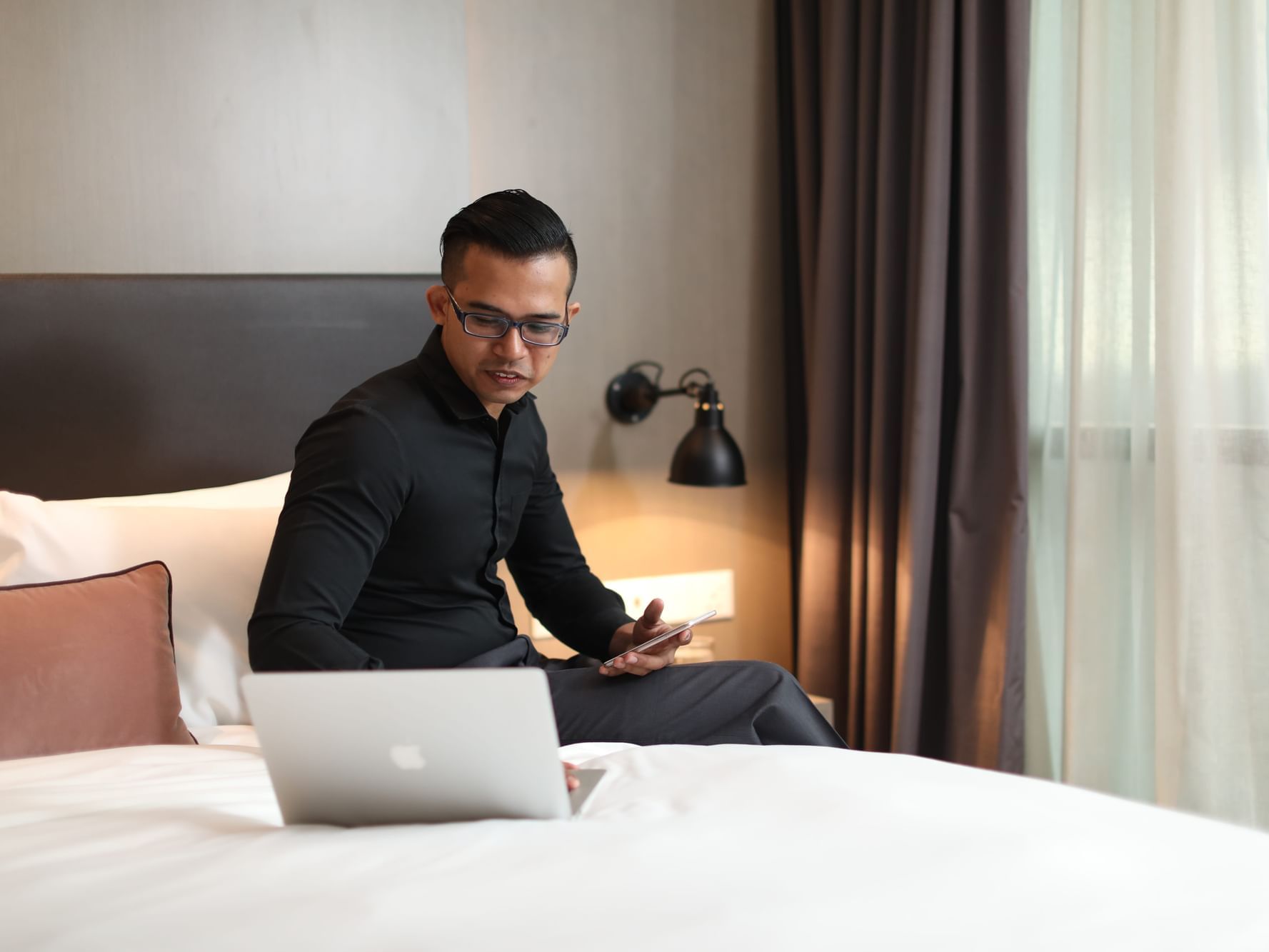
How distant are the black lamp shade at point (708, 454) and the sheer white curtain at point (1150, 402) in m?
0.63

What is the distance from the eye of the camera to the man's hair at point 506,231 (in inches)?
63.1

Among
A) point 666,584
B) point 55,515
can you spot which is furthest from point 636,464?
point 55,515

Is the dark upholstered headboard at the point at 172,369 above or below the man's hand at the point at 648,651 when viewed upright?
above

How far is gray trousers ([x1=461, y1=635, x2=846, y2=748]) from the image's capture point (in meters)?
1.66

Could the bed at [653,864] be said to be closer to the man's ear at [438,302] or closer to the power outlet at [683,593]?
the man's ear at [438,302]

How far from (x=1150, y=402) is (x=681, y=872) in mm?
1531

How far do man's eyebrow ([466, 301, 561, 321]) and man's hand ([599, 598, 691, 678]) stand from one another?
44cm

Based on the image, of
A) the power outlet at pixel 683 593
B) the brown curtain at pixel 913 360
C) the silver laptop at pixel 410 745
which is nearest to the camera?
the silver laptop at pixel 410 745

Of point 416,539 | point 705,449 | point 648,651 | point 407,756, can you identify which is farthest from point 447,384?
point 705,449

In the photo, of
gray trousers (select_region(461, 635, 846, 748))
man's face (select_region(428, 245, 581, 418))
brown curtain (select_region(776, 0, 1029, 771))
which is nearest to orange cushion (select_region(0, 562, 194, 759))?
gray trousers (select_region(461, 635, 846, 748))

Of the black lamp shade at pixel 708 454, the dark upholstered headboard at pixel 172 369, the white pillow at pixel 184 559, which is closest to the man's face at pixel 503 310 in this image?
the white pillow at pixel 184 559

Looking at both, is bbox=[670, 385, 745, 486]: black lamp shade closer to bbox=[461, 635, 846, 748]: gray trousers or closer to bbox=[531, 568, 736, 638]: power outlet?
bbox=[531, 568, 736, 638]: power outlet

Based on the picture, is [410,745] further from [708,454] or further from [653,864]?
[708,454]

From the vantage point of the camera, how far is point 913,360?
2.38 m
